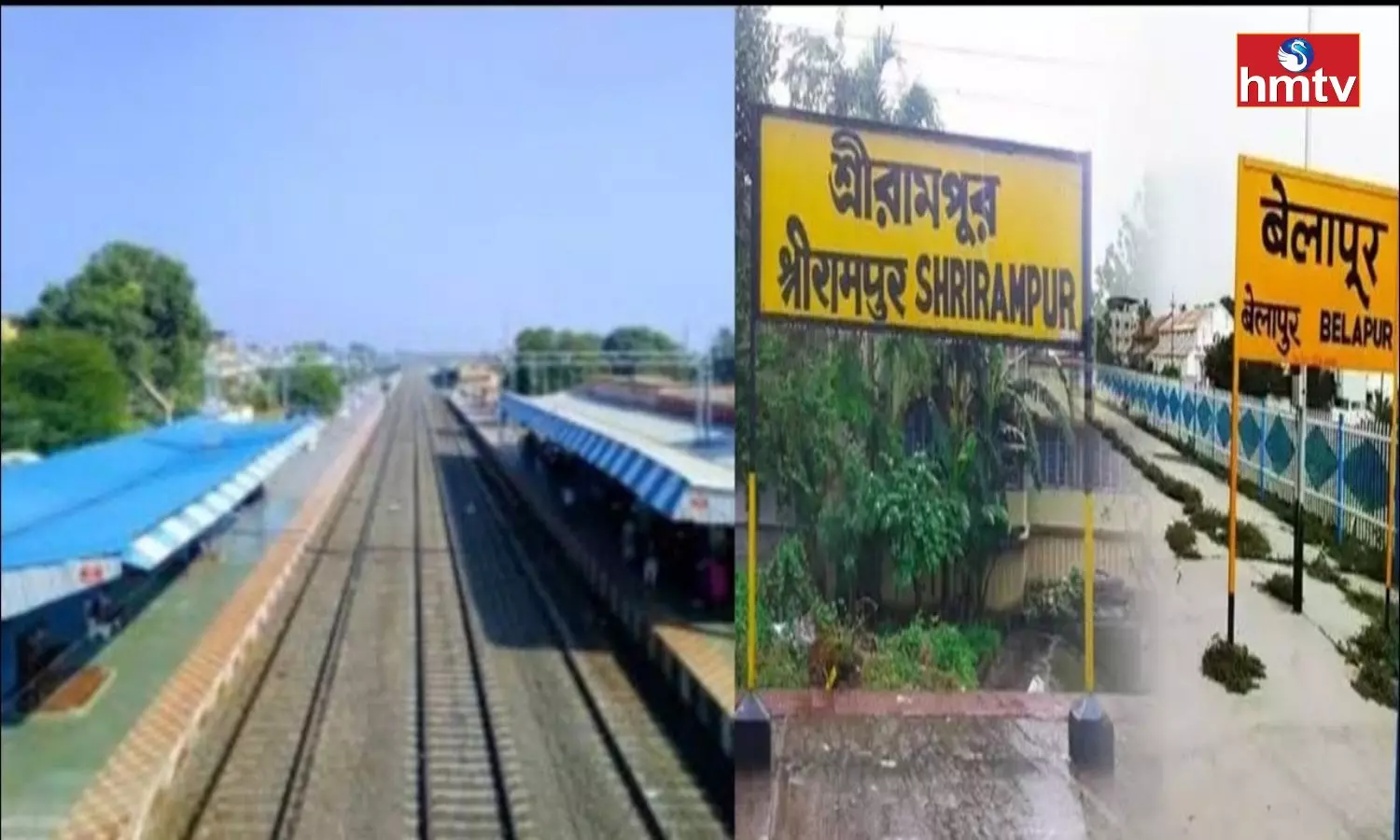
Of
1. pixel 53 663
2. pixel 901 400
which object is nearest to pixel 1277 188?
pixel 901 400

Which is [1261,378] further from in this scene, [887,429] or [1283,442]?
[887,429]

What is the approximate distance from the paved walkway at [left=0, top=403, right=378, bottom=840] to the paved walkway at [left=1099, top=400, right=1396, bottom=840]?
13.7ft

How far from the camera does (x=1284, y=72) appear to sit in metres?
2.21

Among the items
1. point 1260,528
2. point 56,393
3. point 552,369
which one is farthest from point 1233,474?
point 552,369

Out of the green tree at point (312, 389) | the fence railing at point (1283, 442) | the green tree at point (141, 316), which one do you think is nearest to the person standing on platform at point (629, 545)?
the fence railing at point (1283, 442)

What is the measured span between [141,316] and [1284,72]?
22782 mm

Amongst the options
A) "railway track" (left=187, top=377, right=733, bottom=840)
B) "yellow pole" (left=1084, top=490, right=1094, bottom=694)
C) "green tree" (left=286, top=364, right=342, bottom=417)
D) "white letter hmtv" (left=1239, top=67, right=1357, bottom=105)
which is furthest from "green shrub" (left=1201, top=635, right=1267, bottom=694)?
"green tree" (left=286, top=364, right=342, bottom=417)

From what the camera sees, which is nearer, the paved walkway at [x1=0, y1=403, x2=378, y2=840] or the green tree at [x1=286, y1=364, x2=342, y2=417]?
the paved walkway at [x1=0, y1=403, x2=378, y2=840]

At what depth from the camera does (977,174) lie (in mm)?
2139

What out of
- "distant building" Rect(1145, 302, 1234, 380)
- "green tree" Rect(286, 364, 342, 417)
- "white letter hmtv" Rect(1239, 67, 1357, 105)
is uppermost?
"white letter hmtv" Rect(1239, 67, 1357, 105)

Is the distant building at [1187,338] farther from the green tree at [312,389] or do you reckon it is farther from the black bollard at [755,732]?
the green tree at [312,389]

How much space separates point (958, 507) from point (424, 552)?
11.1 meters

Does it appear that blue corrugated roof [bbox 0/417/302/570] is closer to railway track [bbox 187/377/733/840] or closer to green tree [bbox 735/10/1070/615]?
railway track [bbox 187/377/733/840]

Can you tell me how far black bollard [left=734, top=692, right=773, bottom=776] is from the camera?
2.18m
